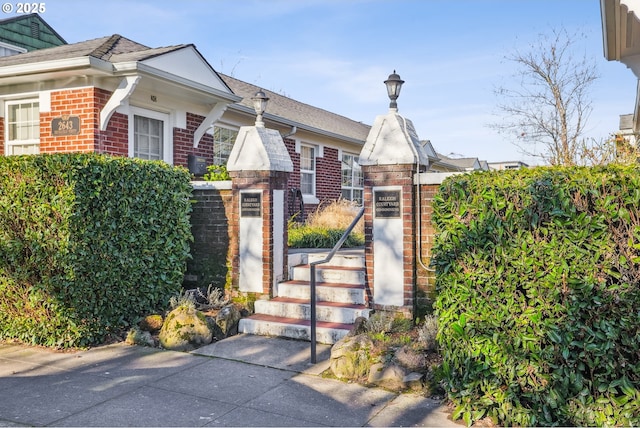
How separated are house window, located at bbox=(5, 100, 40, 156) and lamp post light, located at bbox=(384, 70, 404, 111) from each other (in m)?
6.35

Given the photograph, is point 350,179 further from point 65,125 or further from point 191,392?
point 191,392

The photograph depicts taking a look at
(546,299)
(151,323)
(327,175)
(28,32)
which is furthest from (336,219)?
(28,32)

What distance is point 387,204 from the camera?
611 centimetres

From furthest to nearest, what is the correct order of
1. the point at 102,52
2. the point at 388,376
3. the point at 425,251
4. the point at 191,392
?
1. the point at 102,52
2. the point at 425,251
3. the point at 388,376
4. the point at 191,392

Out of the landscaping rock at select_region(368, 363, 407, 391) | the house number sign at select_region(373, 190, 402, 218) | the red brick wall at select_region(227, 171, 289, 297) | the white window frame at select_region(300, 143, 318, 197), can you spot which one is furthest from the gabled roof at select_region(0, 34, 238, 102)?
the landscaping rock at select_region(368, 363, 407, 391)

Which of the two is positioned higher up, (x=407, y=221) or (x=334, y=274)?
(x=407, y=221)

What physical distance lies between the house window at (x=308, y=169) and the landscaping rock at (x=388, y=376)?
1020 centimetres

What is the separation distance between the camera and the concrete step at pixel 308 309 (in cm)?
628

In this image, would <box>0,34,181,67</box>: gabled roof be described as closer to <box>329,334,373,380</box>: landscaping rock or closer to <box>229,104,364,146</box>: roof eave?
<box>229,104,364,146</box>: roof eave

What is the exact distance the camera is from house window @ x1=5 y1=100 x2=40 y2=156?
8984 mm

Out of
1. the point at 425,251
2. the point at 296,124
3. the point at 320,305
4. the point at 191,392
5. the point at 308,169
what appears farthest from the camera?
the point at 308,169

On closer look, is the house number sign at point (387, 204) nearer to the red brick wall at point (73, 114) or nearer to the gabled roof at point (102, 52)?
the gabled roof at point (102, 52)

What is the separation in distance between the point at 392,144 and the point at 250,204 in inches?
87.1

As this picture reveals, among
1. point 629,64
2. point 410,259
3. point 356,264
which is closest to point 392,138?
point 410,259
